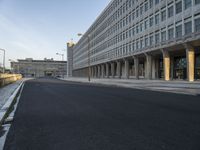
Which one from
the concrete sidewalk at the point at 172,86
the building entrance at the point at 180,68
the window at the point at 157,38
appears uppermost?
the window at the point at 157,38

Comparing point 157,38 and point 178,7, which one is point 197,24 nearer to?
point 178,7

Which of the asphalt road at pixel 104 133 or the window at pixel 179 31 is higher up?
the window at pixel 179 31

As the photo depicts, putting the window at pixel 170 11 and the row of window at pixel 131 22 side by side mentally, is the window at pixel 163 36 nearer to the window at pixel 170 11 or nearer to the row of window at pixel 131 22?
the row of window at pixel 131 22

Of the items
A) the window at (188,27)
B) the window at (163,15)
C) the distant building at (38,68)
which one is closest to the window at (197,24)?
the window at (188,27)

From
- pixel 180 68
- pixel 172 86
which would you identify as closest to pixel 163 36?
pixel 180 68

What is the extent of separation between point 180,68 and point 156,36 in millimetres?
8813

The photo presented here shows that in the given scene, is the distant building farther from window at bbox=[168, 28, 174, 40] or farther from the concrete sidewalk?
the concrete sidewalk

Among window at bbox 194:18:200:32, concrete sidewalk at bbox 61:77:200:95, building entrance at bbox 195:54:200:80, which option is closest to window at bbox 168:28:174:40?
window at bbox 194:18:200:32

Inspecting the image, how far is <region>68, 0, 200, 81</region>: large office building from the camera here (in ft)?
97.2

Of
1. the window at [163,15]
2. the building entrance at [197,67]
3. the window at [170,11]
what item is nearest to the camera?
the window at [170,11]

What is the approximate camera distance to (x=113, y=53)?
59.4 metres

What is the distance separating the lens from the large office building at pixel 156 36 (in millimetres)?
29641

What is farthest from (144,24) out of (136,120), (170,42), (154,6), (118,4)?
(136,120)

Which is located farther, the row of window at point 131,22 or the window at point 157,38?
the window at point 157,38
